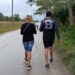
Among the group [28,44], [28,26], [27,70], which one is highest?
[28,26]

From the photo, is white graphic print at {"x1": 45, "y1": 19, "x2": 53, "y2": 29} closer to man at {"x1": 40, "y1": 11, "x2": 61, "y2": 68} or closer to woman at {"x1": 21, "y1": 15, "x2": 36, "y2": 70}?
man at {"x1": 40, "y1": 11, "x2": 61, "y2": 68}

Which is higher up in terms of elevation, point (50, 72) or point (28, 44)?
point (28, 44)

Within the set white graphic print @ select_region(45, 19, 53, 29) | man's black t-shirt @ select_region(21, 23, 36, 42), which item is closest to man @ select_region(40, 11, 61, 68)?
white graphic print @ select_region(45, 19, 53, 29)

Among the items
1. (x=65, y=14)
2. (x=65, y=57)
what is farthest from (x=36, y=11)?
(x=65, y=57)

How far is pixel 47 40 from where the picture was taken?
9492 millimetres

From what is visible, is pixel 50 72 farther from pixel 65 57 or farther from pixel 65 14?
pixel 65 14

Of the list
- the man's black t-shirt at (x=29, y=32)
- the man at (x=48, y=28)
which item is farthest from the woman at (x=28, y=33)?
the man at (x=48, y=28)

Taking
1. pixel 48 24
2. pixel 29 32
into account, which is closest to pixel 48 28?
pixel 48 24

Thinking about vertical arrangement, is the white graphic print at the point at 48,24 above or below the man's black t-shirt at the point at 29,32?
above

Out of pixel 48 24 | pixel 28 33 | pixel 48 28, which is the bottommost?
pixel 28 33

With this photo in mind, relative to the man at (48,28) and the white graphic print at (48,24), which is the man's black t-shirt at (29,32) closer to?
the man at (48,28)

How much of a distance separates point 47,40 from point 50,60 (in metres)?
1.11

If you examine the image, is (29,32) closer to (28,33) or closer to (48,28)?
(28,33)

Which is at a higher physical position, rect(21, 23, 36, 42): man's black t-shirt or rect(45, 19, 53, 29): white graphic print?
rect(45, 19, 53, 29): white graphic print
